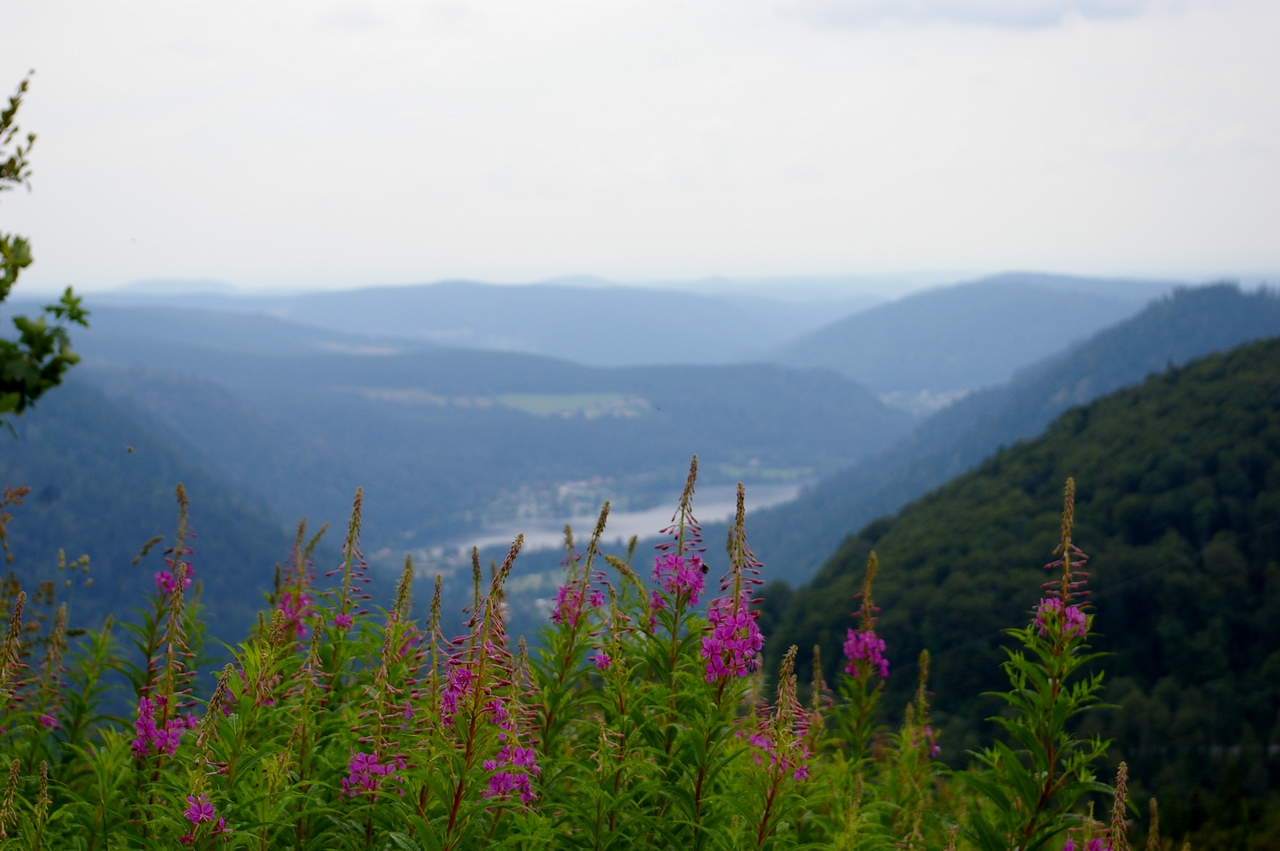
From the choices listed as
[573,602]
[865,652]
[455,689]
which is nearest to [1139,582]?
[865,652]

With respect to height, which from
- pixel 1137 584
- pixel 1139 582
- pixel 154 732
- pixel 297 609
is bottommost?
pixel 1137 584

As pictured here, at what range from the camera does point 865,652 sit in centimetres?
603

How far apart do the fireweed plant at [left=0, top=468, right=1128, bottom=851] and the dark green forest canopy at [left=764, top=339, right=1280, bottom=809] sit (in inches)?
1797

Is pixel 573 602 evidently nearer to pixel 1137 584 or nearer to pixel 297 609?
pixel 297 609

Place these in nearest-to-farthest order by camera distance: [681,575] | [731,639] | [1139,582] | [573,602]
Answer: [731,639] → [681,575] → [573,602] → [1139,582]

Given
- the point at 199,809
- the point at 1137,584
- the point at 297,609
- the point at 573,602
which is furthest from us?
the point at 1137,584

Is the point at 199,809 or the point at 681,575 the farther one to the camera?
the point at 681,575

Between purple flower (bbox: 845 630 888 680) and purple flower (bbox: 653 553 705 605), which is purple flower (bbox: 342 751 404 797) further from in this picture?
purple flower (bbox: 845 630 888 680)

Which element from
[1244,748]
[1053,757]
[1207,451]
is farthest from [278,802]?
[1207,451]

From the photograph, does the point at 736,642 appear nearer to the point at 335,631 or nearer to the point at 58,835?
the point at 335,631

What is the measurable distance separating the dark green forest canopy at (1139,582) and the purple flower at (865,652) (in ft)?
144

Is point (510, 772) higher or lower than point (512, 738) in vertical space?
lower

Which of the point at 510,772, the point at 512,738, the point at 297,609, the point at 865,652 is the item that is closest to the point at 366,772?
the point at 510,772

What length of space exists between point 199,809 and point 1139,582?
7299cm
